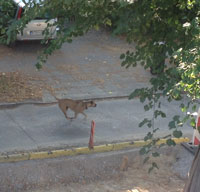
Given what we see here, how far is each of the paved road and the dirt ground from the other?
1432 millimetres

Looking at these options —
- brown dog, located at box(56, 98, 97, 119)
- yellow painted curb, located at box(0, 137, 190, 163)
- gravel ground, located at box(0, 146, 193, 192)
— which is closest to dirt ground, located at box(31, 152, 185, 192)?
gravel ground, located at box(0, 146, 193, 192)

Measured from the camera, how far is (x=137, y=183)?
24.0ft

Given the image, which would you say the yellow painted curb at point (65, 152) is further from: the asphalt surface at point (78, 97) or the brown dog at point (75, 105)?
the brown dog at point (75, 105)

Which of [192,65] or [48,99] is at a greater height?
[192,65]

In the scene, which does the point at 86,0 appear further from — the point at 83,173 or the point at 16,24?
the point at 83,173

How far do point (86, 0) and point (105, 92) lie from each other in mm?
8101

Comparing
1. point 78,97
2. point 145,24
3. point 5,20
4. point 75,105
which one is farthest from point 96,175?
point 78,97

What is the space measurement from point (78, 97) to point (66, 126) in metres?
2.03

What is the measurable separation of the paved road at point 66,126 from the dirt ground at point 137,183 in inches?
56.4

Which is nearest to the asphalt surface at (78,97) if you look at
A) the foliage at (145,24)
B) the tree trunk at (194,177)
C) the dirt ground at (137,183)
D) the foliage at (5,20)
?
the dirt ground at (137,183)

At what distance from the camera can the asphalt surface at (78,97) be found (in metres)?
9.08

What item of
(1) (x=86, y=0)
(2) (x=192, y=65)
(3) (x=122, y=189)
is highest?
(1) (x=86, y=0)

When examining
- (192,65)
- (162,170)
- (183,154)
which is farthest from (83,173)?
(192,65)

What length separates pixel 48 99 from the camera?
11266 mm
